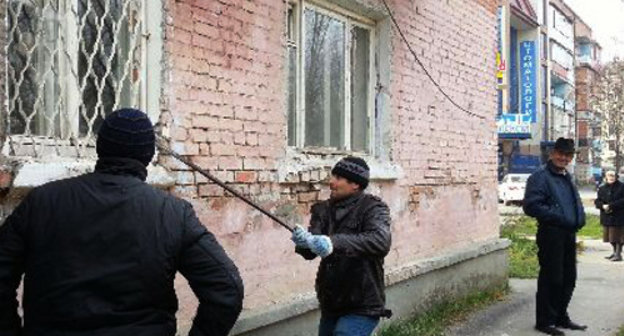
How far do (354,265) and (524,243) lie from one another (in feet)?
33.7

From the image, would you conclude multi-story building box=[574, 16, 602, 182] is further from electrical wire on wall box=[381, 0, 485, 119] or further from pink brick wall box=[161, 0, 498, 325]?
pink brick wall box=[161, 0, 498, 325]

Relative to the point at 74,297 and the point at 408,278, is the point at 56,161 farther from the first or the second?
the point at 408,278

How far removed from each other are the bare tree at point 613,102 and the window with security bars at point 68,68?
153ft

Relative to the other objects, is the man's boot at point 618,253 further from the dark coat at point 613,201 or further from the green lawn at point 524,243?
the green lawn at point 524,243

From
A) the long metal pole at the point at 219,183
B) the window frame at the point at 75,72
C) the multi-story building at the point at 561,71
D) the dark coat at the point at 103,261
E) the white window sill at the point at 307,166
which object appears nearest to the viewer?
the dark coat at the point at 103,261

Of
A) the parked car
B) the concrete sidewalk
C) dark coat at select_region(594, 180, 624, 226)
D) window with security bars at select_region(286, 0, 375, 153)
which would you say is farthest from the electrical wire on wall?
the parked car

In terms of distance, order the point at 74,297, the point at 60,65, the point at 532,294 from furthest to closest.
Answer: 1. the point at 532,294
2. the point at 60,65
3. the point at 74,297

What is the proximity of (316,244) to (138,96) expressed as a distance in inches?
57.2

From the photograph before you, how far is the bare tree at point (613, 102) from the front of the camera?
48.9 m

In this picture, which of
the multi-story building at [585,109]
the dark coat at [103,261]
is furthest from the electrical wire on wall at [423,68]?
the multi-story building at [585,109]

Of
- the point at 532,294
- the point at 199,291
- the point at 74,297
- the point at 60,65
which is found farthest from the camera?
the point at 532,294

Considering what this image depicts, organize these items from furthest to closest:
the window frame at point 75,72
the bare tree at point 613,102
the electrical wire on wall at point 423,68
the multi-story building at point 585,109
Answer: the multi-story building at point 585,109
the bare tree at point 613,102
the electrical wire on wall at point 423,68
the window frame at point 75,72

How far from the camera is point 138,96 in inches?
160

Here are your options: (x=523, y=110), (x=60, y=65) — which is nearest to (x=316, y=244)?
(x=60, y=65)
